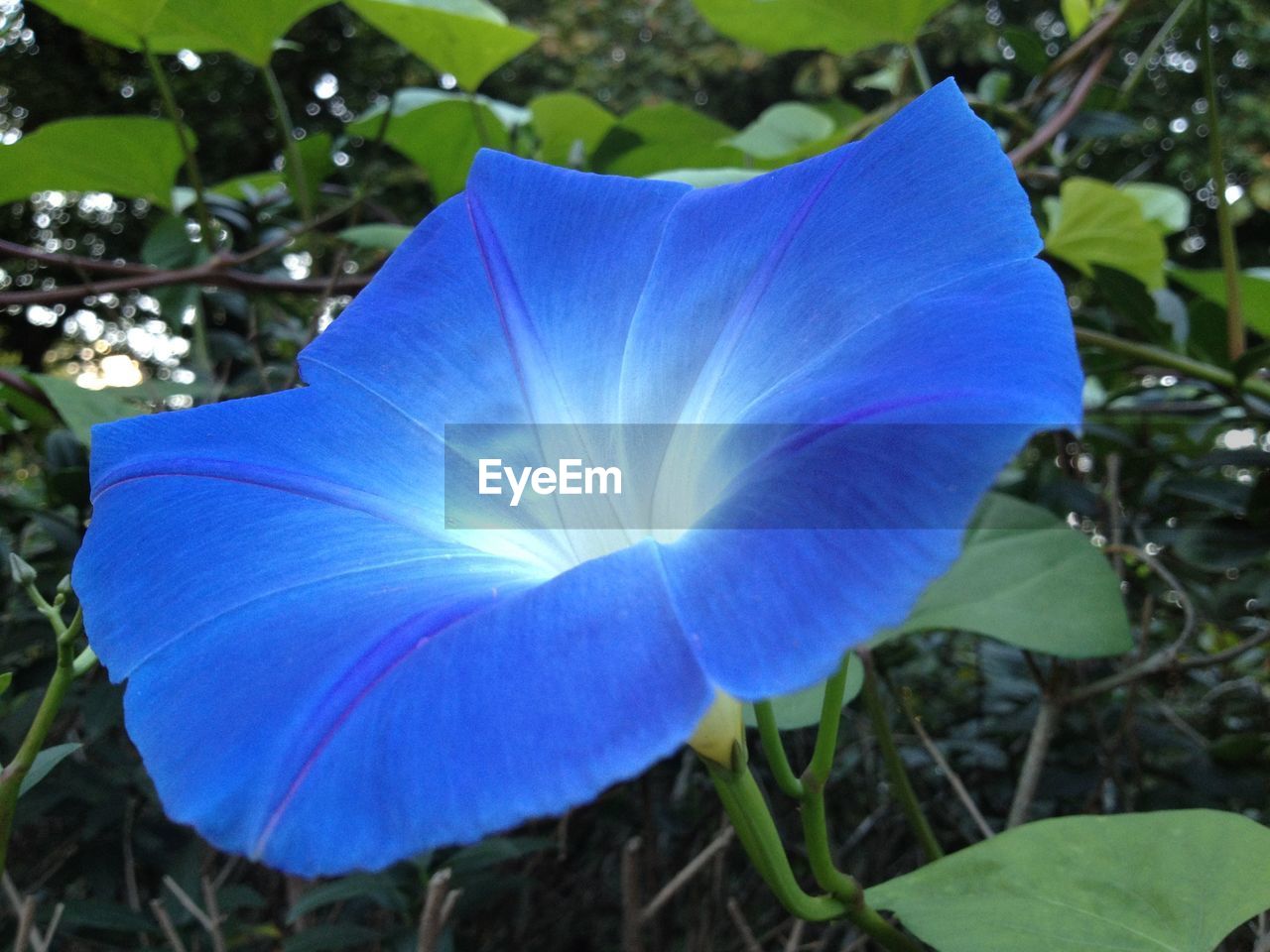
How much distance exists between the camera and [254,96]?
6598mm

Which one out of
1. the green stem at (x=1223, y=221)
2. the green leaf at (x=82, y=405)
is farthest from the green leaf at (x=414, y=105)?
the green stem at (x=1223, y=221)

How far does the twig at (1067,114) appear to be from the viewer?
94 centimetres

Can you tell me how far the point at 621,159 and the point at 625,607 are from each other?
2.65 ft

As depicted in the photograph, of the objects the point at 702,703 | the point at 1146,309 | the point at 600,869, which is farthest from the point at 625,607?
the point at 600,869

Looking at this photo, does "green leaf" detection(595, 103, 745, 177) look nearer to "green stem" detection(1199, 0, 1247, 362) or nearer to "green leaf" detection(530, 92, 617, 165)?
"green leaf" detection(530, 92, 617, 165)

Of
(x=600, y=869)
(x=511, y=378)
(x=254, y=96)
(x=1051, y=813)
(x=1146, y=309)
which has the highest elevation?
(x=511, y=378)

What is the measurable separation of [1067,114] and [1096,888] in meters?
0.75

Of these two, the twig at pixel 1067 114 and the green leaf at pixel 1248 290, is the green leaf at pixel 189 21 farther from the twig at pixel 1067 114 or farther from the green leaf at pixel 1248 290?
the green leaf at pixel 1248 290

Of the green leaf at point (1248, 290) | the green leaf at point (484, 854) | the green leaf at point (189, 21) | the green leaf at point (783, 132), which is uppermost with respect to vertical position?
the green leaf at point (189, 21)

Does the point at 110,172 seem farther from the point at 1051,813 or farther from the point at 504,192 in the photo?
the point at 1051,813

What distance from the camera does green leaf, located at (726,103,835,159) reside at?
988 mm

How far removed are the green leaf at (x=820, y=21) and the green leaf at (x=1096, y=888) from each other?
0.70 meters

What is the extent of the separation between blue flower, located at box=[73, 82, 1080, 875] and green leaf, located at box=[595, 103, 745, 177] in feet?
1.79

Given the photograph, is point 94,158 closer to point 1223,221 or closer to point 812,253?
point 812,253
